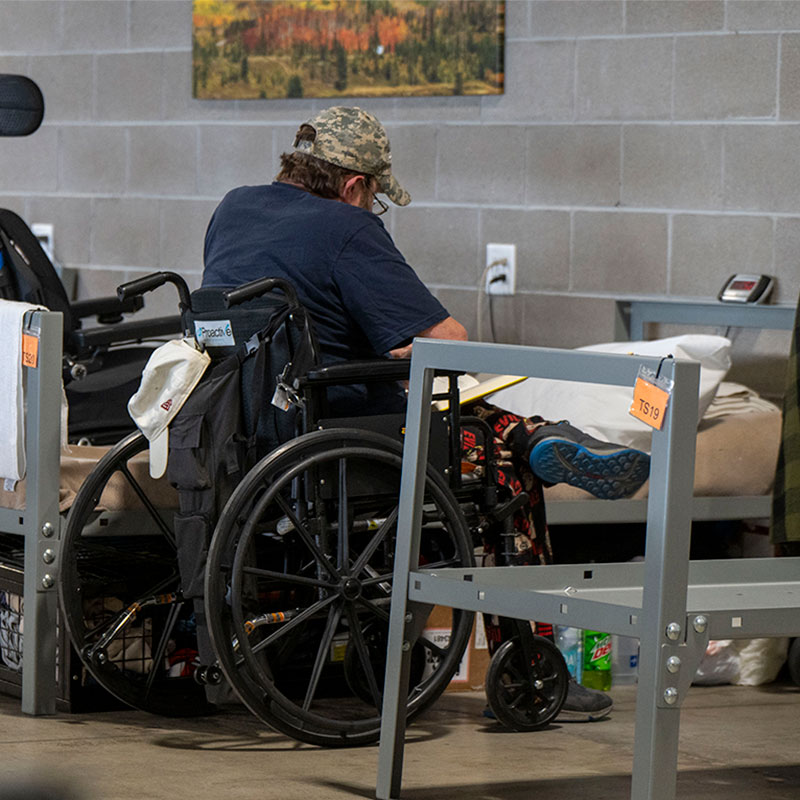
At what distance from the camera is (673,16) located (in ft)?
13.0

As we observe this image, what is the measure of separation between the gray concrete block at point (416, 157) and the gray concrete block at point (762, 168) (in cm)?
95

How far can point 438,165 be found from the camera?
14.6ft

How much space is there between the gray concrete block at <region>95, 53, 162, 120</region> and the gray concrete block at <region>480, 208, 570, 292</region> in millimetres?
1354

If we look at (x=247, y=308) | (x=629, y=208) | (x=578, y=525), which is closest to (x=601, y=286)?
(x=629, y=208)

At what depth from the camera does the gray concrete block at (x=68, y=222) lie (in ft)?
17.4

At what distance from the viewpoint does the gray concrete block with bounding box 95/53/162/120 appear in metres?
5.05

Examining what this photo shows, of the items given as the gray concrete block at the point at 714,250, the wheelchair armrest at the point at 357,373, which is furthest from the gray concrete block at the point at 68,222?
the wheelchair armrest at the point at 357,373

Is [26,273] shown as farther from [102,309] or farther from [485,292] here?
[485,292]

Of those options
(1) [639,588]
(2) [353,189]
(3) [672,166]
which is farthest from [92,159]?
(1) [639,588]

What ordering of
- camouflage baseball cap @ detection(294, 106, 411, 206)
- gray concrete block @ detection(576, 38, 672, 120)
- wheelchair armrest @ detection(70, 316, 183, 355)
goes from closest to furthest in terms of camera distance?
1. camouflage baseball cap @ detection(294, 106, 411, 206)
2. wheelchair armrest @ detection(70, 316, 183, 355)
3. gray concrete block @ detection(576, 38, 672, 120)

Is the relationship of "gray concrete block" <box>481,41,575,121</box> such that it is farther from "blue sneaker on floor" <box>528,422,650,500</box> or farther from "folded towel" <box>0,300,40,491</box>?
"folded towel" <box>0,300,40,491</box>

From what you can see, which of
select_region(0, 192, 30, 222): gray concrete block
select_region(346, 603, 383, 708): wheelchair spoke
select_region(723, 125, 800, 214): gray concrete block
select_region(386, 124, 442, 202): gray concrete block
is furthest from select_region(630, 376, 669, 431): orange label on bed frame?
select_region(0, 192, 30, 222): gray concrete block

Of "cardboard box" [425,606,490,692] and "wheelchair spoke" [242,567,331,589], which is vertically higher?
"wheelchair spoke" [242,567,331,589]

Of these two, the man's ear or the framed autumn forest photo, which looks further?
the framed autumn forest photo
